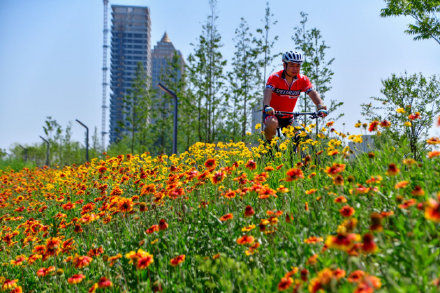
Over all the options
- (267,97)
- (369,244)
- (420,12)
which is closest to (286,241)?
(369,244)

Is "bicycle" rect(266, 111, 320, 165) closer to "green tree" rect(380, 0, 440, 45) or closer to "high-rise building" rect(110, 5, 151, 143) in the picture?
"green tree" rect(380, 0, 440, 45)

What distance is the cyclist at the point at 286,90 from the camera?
585cm

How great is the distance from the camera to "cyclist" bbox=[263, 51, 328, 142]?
5.85 meters

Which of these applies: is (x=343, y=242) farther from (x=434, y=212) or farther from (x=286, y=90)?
(x=286, y=90)

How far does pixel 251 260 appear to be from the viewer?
2.32 meters

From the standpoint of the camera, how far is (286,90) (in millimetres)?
6117

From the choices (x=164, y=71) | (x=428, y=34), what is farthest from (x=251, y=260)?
(x=164, y=71)

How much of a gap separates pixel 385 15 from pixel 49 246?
13.4 m

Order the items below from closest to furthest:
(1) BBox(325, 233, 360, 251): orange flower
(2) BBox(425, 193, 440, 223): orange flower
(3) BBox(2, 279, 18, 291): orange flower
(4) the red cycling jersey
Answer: (2) BBox(425, 193, 440, 223): orange flower, (1) BBox(325, 233, 360, 251): orange flower, (3) BBox(2, 279, 18, 291): orange flower, (4) the red cycling jersey

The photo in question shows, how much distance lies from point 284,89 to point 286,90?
5cm

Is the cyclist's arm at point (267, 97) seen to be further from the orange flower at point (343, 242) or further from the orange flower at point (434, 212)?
the orange flower at point (434, 212)

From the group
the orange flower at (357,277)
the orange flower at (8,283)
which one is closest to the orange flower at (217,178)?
the orange flower at (357,277)

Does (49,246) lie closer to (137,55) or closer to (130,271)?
(130,271)

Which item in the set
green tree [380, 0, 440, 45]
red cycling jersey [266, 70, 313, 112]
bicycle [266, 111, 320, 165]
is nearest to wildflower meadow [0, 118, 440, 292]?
bicycle [266, 111, 320, 165]
